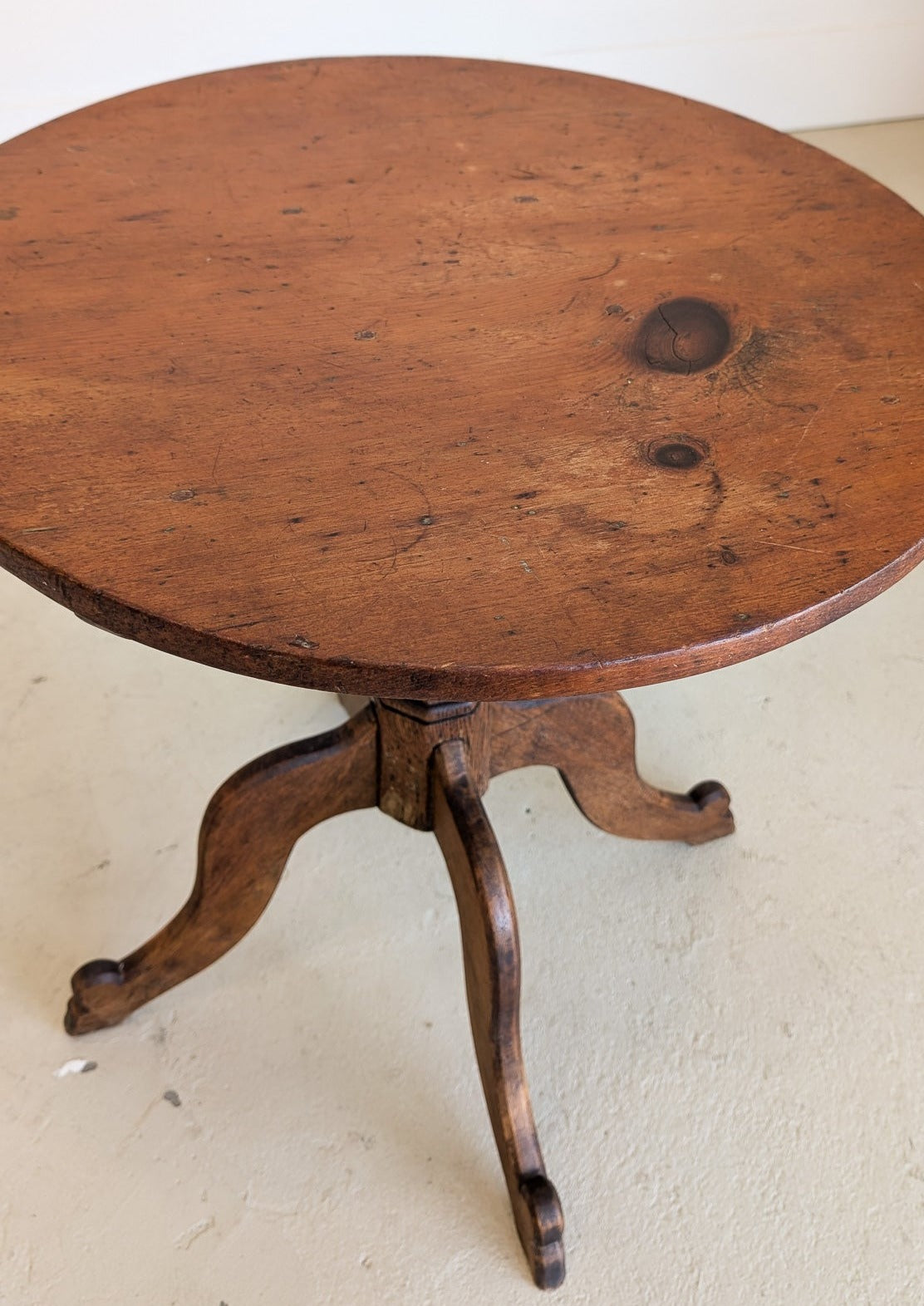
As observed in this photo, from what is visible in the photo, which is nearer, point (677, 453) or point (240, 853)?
point (677, 453)

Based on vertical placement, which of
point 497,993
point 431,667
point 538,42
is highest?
point 538,42

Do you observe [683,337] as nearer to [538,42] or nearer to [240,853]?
[240,853]

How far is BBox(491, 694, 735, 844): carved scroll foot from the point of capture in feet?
4.03

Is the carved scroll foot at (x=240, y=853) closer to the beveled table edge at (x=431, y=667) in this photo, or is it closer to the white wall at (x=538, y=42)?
the beveled table edge at (x=431, y=667)

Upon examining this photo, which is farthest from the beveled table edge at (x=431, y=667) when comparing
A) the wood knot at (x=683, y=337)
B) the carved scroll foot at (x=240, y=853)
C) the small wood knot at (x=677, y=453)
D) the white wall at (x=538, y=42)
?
the white wall at (x=538, y=42)

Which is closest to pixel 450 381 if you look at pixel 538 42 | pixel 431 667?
pixel 431 667

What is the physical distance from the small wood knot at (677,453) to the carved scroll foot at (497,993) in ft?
1.18

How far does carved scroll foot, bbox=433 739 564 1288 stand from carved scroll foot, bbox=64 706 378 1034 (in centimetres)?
10

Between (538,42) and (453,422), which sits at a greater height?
(538,42)

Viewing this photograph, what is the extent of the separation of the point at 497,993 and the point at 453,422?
0.49 metres

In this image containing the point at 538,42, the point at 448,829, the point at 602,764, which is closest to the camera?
the point at 448,829

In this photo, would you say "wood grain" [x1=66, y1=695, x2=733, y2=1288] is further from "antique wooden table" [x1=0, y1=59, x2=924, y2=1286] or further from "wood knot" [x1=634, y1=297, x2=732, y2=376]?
"wood knot" [x1=634, y1=297, x2=732, y2=376]

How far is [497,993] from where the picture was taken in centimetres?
110

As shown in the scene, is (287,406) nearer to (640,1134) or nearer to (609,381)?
(609,381)
